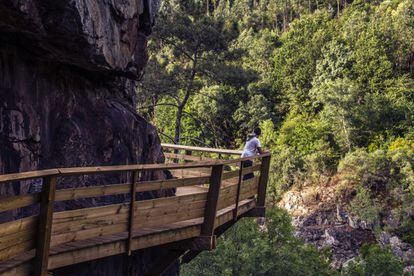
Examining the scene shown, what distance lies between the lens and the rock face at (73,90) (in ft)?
16.8

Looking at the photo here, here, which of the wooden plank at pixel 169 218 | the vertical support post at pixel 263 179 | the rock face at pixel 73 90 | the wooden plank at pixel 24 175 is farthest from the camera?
the vertical support post at pixel 263 179

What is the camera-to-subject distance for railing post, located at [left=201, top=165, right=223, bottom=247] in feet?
Result: 18.5

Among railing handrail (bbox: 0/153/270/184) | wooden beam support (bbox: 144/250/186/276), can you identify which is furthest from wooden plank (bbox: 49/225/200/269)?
railing handrail (bbox: 0/153/270/184)

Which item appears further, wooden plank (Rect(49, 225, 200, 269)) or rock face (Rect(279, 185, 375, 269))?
rock face (Rect(279, 185, 375, 269))

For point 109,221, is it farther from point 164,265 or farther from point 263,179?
point 263,179

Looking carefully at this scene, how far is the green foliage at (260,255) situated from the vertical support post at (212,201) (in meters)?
6.28

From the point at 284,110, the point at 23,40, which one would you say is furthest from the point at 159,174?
the point at 284,110

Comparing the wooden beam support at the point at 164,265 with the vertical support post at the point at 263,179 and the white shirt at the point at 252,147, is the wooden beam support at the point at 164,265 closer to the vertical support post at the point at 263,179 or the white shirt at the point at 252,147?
the vertical support post at the point at 263,179

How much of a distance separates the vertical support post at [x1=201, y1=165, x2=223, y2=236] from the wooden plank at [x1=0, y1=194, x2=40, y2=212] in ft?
7.81

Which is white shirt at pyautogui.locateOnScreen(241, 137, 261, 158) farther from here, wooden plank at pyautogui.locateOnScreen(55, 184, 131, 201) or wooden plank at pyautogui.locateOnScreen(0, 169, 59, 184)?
wooden plank at pyautogui.locateOnScreen(0, 169, 59, 184)

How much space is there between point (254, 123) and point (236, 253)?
910 inches

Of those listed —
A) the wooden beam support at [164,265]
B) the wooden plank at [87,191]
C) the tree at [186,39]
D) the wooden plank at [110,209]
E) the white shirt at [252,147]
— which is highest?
the tree at [186,39]

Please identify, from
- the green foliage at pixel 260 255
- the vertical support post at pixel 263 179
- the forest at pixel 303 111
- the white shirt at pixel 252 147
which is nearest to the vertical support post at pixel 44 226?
the vertical support post at pixel 263 179

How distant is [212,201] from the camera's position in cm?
572
